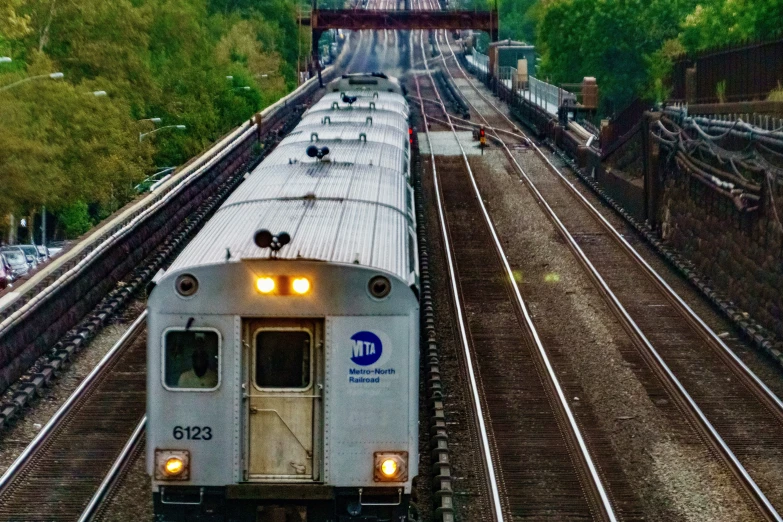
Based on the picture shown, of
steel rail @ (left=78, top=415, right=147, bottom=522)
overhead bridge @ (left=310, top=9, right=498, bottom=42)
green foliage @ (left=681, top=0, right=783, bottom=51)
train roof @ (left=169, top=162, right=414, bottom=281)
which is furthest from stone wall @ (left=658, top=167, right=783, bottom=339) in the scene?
overhead bridge @ (left=310, top=9, right=498, bottom=42)

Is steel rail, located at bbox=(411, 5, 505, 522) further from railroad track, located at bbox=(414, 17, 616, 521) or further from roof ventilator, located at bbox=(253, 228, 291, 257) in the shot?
roof ventilator, located at bbox=(253, 228, 291, 257)

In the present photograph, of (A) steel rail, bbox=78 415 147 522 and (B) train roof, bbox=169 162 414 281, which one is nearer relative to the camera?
(B) train roof, bbox=169 162 414 281

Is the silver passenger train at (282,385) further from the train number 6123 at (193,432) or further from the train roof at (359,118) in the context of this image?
the train roof at (359,118)

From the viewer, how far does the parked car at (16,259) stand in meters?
36.5

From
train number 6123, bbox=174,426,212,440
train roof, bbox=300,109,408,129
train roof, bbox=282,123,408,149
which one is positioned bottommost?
train number 6123, bbox=174,426,212,440

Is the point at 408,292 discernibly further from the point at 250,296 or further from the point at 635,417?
the point at 635,417

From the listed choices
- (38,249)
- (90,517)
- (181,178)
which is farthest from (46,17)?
(90,517)

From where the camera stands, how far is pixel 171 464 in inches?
452

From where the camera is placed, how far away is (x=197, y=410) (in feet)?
37.5

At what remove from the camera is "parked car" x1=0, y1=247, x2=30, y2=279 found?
1436 inches

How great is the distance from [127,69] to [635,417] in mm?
40634

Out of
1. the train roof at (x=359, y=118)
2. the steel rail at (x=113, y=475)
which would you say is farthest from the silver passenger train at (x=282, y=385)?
the train roof at (x=359, y=118)

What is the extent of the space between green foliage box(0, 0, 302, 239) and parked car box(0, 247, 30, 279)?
3439 millimetres

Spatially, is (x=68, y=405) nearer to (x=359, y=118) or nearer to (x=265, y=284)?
(x=265, y=284)
